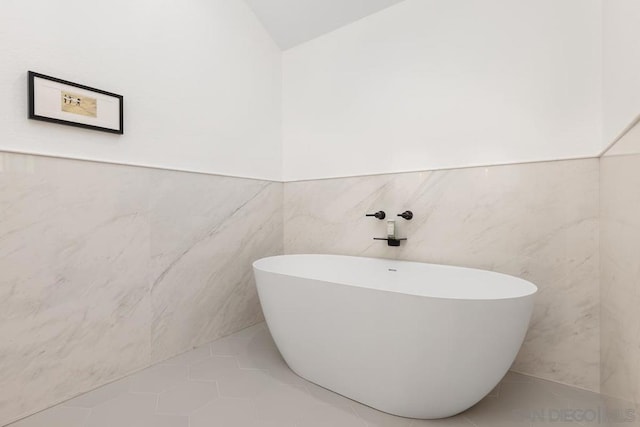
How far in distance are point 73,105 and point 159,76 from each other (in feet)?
1.77

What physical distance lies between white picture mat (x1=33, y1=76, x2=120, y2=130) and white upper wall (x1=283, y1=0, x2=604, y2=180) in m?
1.43

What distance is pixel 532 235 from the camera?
1.74m

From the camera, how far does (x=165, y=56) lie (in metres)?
1.94

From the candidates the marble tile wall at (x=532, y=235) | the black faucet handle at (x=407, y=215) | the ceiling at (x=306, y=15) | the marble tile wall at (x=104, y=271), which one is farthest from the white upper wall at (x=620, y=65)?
the marble tile wall at (x=104, y=271)

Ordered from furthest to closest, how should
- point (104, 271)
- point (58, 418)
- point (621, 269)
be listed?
point (104, 271) < point (58, 418) < point (621, 269)

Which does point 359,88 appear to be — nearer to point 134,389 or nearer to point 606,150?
point 606,150

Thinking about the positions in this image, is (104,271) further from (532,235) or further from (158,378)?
(532,235)

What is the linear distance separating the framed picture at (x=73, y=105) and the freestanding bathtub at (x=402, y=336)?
117 centimetres

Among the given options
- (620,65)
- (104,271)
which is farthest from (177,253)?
(620,65)

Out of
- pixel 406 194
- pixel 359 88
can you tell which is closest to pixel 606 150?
pixel 406 194

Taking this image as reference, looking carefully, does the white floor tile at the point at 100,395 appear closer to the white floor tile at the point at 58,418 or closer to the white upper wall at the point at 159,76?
the white floor tile at the point at 58,418

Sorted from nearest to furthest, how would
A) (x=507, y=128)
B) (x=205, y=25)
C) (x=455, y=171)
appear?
(x=507, y=128), (x=455, y=171), (x=205, y=25)

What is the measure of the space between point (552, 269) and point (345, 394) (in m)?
1.30

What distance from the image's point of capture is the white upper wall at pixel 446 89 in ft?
5.41
